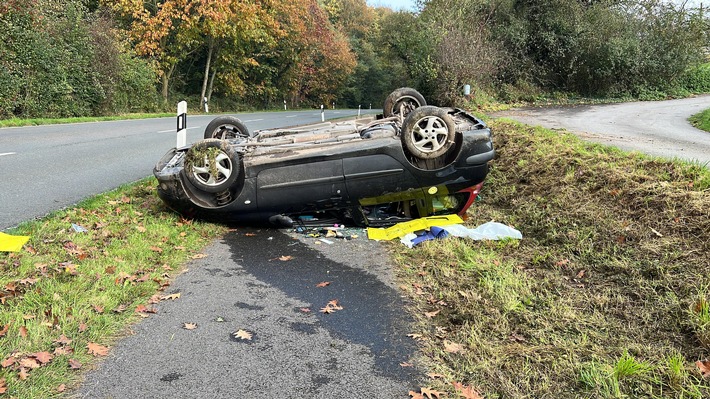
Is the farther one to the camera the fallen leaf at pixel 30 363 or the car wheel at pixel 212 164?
the car wheel at pixel 212 164

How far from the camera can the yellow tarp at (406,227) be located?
19.6 feet

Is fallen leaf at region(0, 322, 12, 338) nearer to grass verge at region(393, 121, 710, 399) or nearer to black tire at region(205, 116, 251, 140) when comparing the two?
grass verge at region(393, 121, 710, 399)

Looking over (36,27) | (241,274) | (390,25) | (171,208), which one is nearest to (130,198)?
(171,208)

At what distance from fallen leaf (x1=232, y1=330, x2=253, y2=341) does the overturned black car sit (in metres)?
2.61

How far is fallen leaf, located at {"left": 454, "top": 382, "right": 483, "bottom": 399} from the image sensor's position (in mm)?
2733

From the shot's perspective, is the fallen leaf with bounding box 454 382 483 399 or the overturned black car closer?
the fallen leaf with bounding box 454 382 483 399

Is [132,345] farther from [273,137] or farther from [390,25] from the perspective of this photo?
[390,25]

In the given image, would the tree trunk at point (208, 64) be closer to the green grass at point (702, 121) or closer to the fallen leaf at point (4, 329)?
the green grass at point (702, 121)

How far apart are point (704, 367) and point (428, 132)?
3749 millimetres

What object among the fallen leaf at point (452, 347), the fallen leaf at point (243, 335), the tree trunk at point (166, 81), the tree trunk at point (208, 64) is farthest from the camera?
the tree trunk at point (208, 64)

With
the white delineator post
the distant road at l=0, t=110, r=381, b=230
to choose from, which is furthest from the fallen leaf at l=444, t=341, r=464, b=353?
the white delineator post

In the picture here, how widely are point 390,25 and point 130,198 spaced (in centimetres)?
3946

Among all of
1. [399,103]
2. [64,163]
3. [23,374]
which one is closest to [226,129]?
[64,163]

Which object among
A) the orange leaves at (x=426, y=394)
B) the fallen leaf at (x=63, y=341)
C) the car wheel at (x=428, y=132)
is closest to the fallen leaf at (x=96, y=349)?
the fallen leaf at (x=63, y=341)
